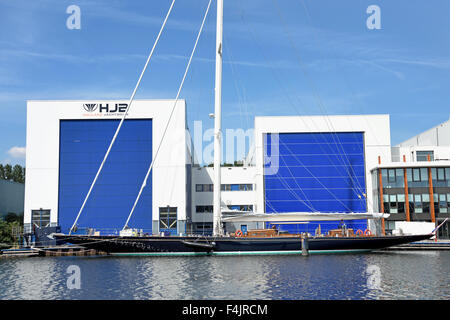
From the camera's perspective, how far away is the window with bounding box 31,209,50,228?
53.5 metres

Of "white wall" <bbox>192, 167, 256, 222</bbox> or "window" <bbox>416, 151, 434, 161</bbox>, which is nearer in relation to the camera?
"window" <bbox>416, 151, 434, 161</bbox>

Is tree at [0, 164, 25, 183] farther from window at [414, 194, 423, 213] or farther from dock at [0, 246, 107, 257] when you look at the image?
window at [414, 194, 423, 213]

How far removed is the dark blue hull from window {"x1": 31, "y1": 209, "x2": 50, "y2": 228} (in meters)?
15.9

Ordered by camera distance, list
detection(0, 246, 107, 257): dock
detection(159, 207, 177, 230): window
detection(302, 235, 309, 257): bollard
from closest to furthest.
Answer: detection(302, 235, 309, 257): bollard < detection(0, 246, 107, 257): dock < detection(159, 207, 177, 230): window

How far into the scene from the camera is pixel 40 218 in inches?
2115

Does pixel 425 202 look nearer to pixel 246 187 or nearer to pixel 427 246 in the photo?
pixel 427 246

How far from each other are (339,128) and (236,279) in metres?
38.4

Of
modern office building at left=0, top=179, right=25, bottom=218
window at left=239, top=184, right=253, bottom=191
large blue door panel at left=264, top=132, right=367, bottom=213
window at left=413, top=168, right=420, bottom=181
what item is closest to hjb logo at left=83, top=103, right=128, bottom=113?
modern office building at left=0, top=179, right=25, bottom=218

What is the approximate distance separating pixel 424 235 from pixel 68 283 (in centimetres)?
3228

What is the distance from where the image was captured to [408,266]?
3091 centimetres

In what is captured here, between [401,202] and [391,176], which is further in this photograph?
[391,176]

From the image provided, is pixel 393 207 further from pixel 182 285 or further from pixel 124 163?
pixel 182 285

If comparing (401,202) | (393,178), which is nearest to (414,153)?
(393,178)
